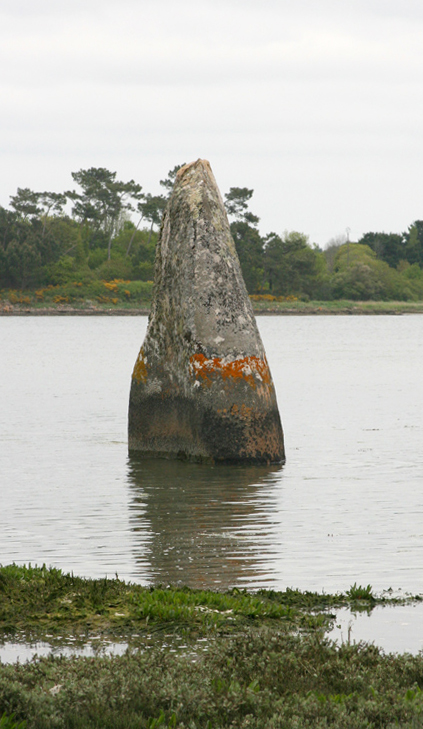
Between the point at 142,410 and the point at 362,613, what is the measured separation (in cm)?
829

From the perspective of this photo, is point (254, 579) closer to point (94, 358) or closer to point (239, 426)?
point (239, 426)

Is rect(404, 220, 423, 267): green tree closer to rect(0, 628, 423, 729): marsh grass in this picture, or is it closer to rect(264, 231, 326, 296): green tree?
rect(264, 231, 326, 296): green tree

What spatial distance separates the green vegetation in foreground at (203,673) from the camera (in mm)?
4469

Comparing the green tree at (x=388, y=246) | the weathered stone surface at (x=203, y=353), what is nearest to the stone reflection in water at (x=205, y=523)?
the weathered stone surface at (x=203, y=353)

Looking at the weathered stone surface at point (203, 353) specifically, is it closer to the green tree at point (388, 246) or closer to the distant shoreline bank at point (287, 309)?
the distant shoreline bank at point (287, 309)

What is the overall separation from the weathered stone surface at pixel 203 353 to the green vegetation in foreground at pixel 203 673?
7.04 metres

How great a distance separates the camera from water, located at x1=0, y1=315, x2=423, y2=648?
826 cm

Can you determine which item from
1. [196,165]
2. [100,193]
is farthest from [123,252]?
[196,165]

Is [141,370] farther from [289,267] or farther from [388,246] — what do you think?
[388,246]

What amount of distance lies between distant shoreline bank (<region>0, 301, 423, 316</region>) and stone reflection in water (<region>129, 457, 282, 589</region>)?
384ft

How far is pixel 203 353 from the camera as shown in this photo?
13.4 metres

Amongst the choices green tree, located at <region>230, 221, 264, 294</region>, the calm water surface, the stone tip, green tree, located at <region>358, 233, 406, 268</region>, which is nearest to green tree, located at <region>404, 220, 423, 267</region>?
green tree, located at <region>358, 233, 406, 268</region>

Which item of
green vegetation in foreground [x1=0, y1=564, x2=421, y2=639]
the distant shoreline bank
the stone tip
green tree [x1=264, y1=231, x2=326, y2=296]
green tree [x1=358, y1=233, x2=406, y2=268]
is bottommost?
green vegetation in foreground [x1=0, y1=564, x2=421, y2=639]

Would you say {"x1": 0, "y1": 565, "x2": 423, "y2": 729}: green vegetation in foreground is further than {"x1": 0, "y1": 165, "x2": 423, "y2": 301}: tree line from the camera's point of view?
No
